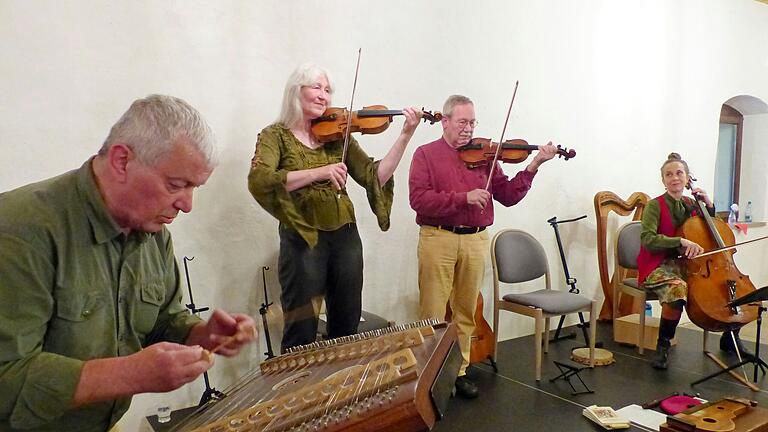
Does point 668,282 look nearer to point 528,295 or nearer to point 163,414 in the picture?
point 528,295

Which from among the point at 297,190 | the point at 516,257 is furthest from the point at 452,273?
the point at 297,190

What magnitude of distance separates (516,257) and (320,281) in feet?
5.72

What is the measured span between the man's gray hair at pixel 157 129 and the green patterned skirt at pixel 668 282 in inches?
128

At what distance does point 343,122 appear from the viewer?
2482mm

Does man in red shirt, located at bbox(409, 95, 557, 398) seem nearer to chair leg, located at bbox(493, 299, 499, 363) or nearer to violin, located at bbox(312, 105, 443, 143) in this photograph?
chair leg, located at bbox(493, 299, 499, 363)

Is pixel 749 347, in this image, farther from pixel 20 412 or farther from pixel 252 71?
pixel 20 412

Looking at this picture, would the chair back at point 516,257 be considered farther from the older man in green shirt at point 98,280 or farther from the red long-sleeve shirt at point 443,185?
the older man in green shirt at point 98,280

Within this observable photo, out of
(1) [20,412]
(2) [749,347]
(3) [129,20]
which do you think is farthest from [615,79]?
(1) [20,412]

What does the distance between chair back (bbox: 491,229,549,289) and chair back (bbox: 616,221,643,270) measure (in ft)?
2.57

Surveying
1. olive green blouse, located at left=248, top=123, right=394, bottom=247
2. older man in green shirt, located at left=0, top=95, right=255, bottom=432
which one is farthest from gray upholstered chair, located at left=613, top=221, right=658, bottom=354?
older man in green shirt, located at left=0, top=95, right=255, bottom=432

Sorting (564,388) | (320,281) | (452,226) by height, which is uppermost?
(452,226)

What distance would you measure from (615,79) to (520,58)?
3.92 feet

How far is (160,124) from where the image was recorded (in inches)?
41.6

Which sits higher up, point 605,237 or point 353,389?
point 353,389
